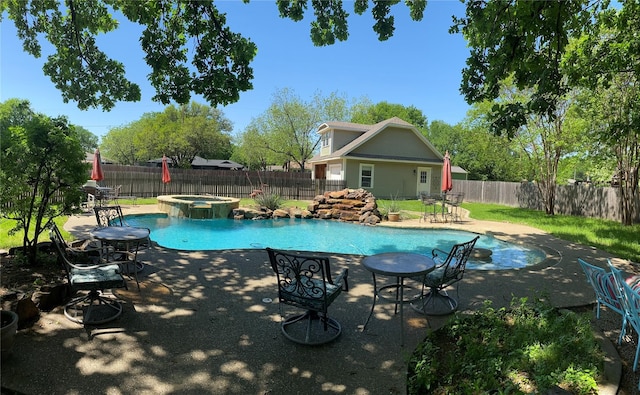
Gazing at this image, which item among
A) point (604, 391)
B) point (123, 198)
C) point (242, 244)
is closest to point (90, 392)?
point (604, 391)

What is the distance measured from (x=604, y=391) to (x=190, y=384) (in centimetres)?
315

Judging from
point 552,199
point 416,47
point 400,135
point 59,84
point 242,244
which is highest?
point 416,47

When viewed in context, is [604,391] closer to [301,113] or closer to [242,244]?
[242,244]

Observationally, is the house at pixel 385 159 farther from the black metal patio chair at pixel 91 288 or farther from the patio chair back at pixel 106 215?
the black metal patio chair at pixel 91 288

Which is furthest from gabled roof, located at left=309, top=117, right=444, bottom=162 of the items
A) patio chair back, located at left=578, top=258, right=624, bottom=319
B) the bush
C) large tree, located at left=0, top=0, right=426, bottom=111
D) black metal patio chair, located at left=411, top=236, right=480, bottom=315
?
patio chair back, located at left=578, top=258, right=624, bottom=319

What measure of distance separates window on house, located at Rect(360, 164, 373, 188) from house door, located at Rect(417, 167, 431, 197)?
3.94 metres

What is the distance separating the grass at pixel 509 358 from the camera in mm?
2510

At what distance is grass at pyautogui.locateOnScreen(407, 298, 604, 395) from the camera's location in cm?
251

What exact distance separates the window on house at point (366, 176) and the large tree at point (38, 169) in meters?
19.2

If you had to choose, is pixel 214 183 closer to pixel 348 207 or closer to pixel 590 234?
pixel 348 207

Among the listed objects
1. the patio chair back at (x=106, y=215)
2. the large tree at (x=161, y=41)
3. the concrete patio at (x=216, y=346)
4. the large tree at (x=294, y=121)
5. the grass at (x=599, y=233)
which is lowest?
the concrete patio at (x=216, y=346)

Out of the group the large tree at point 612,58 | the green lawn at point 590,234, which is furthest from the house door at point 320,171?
the large tree at point 612,58

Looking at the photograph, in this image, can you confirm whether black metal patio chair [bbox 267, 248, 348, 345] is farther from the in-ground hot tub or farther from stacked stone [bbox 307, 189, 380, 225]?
the in-ground hot tub

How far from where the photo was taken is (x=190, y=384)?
8.53ft
